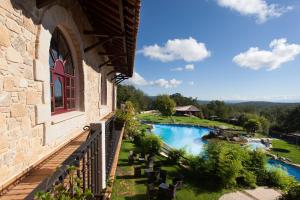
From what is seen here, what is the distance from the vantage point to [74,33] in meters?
5.73

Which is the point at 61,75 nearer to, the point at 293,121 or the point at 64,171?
the point at 64,171

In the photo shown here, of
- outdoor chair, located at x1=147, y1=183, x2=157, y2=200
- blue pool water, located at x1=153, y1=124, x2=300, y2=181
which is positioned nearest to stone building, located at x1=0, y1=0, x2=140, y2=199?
outdoor chair, located at x1=147, y1=183, x2=157, y2=200

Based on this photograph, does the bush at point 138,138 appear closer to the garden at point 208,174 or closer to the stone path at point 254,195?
the garden at point 208,174

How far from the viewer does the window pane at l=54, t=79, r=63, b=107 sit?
218 inches

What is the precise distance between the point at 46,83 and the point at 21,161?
1.36 metres

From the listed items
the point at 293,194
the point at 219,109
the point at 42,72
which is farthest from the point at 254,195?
the point at 219,109

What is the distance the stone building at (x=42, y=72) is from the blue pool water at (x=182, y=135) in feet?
89.0

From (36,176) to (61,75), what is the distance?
3.08m

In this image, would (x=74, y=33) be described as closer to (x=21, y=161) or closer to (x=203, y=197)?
(x=21, y=161)

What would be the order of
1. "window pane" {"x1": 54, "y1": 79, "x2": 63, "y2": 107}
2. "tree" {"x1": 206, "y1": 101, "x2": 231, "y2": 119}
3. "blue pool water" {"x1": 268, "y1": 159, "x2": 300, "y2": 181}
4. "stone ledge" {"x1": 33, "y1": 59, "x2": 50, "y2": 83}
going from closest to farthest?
1. "stone ledge" {"x1": 33, "y1": 59, "x2": 50, "y2": 83}
2. "window pane" {"x1": 54, "y1": 79, "x2": 63, "y2": 107}
3. "blue pool water" {"x1": 268, "y1": 159, "x2": 300, "y2": 181}
4. "tree" {"x1": 206, "y1": 101, "x2": 231, "y2": 119}

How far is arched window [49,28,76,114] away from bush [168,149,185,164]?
13.6 metres

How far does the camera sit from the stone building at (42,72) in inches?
116

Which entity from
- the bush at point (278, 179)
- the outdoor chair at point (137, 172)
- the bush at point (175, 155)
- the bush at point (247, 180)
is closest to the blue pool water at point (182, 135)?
the bush at point (175, 155)

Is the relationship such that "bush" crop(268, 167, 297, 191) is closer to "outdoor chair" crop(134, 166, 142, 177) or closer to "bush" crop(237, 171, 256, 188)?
"bush" crop(237, 171, 256, 188)
